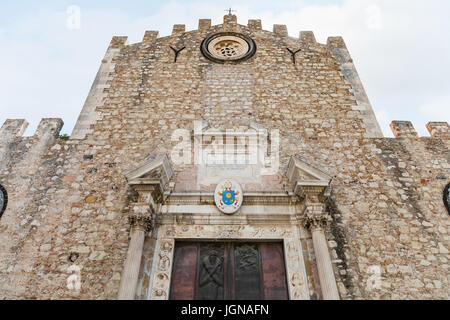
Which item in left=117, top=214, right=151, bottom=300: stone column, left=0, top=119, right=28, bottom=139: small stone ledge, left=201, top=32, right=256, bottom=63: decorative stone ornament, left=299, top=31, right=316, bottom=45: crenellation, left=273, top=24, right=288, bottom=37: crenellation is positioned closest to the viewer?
left=117, top=214, right=151, bottom=300: stone column

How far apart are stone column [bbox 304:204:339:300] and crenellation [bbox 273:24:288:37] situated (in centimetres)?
600

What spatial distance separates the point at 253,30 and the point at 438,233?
23.4ft

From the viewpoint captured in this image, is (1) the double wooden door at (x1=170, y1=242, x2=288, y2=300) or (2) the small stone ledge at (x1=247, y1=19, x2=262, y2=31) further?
(2) the small stone ledge at (x1=247, y1=19, x2=262, y2=31)

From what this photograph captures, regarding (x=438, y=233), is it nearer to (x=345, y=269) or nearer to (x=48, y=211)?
(x=345, y=269)

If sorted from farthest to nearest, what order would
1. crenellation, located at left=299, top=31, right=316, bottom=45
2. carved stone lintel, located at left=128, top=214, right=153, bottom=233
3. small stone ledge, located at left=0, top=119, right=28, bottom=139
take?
crenellation, located at left=299, top=31, right=316, bottom=45 < small stone ledge, located at left=0, top=119, right=28, bottom=139 < carved stone lintel, located at left=128, top=214, right=153, bottom=233

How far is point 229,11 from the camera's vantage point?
9.84 meters

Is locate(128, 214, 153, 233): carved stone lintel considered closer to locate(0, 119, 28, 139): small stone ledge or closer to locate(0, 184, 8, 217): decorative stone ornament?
locate(0, 184, 8, 217): decorative stone ornament

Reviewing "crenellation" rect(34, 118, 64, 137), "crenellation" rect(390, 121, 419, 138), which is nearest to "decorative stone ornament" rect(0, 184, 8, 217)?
"crenellation" rect(34, 118, 64, 137)

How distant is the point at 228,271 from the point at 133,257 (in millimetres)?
1600

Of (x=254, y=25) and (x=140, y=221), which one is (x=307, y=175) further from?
(x=254, y=25)

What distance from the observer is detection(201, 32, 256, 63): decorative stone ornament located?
8.48 m

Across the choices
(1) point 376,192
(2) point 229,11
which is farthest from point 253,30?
(1) point 376,192

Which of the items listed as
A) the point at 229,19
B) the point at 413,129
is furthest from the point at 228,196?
the point at 229,19

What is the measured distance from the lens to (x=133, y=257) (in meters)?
4.86
